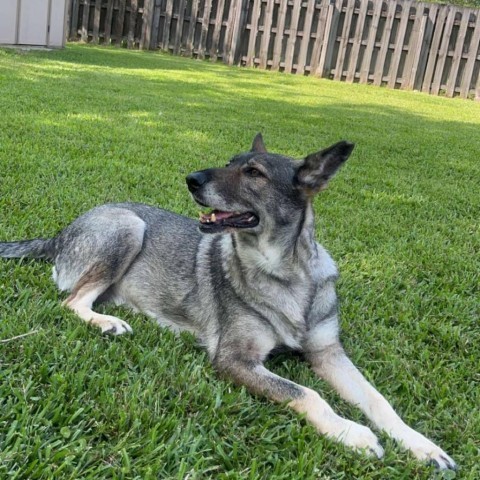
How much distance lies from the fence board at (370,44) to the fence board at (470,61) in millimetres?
2754

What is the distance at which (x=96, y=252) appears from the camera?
382 centimetres

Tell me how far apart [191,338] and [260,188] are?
3.15 feet

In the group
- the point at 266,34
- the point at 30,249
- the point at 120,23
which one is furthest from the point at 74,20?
the point at 30,249

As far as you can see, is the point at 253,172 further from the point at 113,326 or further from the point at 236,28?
the point at 236,28

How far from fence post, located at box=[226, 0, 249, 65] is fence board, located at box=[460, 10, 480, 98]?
699 cm

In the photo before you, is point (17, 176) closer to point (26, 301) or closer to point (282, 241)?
point (26, 301)

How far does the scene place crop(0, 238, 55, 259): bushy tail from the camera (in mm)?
3869

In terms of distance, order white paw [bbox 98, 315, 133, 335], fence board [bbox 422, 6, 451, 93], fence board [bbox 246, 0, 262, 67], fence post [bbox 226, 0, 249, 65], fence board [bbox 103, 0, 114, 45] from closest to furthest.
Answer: white paw [bbox 98, 315, 133, 335]
fence board [bbox 422, 6, 451, 93]
fence board [bbox 246, 0, 262, 67]
fence post [bbox 226, 0, 249, 65]
fence board [bbox 103, 0, 114, 45]

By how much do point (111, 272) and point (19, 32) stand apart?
1415cm

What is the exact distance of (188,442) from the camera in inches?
91.9

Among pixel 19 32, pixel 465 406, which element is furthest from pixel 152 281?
pixel 19 32

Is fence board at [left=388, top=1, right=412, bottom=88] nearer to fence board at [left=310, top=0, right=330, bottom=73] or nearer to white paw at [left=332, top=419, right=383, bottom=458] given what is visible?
fence board at [left=310, top=0, right=330, bottom=73]

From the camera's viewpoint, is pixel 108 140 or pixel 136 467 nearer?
pixel 136 467

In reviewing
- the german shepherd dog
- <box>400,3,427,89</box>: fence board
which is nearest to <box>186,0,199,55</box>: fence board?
<box>400,3,427,89</box>: fence board
